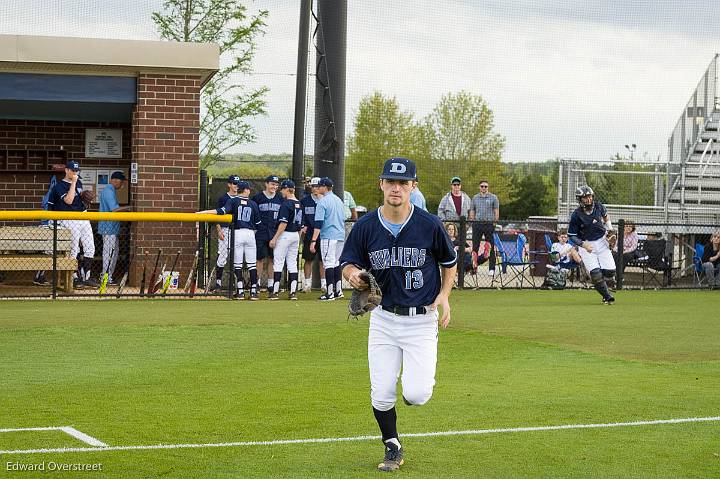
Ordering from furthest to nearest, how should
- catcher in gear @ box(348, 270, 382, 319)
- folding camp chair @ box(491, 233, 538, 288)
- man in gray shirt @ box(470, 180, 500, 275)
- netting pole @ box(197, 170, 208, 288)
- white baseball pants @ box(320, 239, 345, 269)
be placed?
1. folding camp chair @ box(491, 233, 538, 288)
2. man in gray shirt @ box(470, 180, 500, 275)
3. netting pole @ box(197, 170, 208, 288)
4. white baseball pants @ box(320, 239, 345, 269)
5. catcher in gear @ box(348, 270, 382, 319)

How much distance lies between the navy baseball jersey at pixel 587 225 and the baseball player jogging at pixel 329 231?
4017 millimetres

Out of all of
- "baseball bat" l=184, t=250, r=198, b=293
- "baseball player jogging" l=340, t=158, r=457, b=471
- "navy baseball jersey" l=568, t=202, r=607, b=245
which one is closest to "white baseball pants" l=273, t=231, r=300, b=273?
Result: "baseball bat" l=184, t=250, r=198, b=293

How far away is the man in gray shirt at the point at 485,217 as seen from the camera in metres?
22.3

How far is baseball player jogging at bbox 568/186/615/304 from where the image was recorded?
59.1ft

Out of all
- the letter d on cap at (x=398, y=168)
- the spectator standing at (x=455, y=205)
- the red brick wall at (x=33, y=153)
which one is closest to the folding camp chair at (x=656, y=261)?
the spectator standing at (x=455, y=205)

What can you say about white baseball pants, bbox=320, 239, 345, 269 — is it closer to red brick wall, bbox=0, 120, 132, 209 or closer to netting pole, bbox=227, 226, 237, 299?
netting pole, bbox=227, 226, 237, 299

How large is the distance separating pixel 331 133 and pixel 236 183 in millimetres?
2979

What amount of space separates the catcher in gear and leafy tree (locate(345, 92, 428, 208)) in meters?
41.2

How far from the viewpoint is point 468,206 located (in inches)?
895

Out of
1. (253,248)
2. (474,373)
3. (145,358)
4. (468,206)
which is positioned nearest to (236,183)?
(253,248)

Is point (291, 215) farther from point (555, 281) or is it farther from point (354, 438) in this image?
point (354, 438)

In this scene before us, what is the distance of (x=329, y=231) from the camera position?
18.6m

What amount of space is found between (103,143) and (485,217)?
822 centimetres

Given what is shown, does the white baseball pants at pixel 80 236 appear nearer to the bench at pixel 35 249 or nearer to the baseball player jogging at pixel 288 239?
the bench at pixel 35 249
